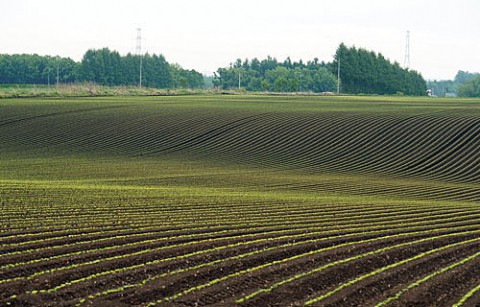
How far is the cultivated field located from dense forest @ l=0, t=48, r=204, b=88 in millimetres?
81397

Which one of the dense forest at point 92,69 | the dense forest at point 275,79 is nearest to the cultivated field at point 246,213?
the dense forest at point 92,69

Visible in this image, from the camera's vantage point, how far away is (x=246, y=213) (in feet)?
68.3

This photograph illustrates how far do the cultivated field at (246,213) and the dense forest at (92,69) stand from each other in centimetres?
8140

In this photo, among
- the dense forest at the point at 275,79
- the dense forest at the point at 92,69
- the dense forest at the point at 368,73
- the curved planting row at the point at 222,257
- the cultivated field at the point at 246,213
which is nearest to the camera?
the curved planting row at the point at 222,257

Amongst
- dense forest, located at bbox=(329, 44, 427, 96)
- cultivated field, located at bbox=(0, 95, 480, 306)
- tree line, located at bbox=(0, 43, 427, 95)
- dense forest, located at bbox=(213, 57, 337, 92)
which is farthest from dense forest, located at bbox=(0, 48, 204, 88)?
cultivated field, located at bbox=(0, 95, 480, 306)

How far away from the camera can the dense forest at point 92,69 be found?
131 m

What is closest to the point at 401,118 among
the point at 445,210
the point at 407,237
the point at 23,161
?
the point at 23,161

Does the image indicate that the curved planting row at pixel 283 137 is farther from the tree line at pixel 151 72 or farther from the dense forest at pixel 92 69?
the dense forest at pixel 92 69

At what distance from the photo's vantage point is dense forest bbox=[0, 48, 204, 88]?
131m

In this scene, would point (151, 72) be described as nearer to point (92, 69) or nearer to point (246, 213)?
point (92, 69)

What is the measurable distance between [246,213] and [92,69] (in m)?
114

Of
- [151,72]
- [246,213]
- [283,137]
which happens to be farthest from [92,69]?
[246,213]

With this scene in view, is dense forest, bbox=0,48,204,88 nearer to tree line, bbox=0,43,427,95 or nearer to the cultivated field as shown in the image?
tree line, bbox=0,43,427,95

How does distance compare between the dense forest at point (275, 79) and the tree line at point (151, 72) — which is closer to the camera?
the tree line at point (151, 72)
